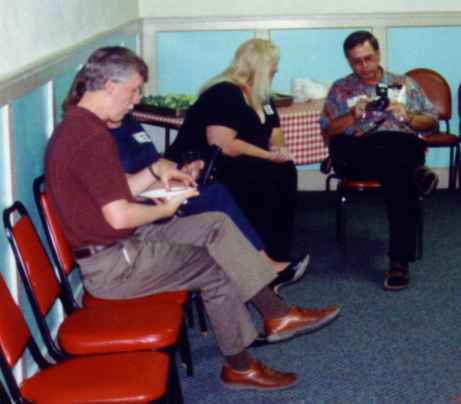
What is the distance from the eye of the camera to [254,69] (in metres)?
4.13

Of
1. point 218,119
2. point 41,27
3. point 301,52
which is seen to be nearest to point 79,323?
point 41,27

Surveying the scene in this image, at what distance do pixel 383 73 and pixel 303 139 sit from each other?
835 mm

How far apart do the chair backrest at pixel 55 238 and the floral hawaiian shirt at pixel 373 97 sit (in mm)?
2198

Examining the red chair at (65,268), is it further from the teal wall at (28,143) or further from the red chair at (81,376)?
the red chair at (81,376)

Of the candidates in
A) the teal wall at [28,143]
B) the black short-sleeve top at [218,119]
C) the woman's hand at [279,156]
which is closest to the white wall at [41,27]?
the teal wall at [28,143]

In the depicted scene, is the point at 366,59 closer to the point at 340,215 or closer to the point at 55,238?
the point at 340,215

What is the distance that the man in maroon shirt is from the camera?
8.73 feet

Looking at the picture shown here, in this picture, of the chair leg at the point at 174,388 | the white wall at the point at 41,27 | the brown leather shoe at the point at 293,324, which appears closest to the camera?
the chair leg at the point at 174,388

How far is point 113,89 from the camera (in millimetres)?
2857

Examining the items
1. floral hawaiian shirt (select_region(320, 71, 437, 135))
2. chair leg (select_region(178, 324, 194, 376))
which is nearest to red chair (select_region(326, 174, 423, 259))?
floral hawaiian shirt (select_region(320, 71, 437, 135))

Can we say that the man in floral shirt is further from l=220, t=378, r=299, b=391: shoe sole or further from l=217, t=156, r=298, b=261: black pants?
l=220, t=378, r=299, b=391: shoe sole

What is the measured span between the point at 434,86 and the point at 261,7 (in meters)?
1.35

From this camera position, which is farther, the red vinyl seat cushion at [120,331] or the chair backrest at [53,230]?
the chair backrest at [53,230]

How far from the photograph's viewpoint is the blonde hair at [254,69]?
4.12m
